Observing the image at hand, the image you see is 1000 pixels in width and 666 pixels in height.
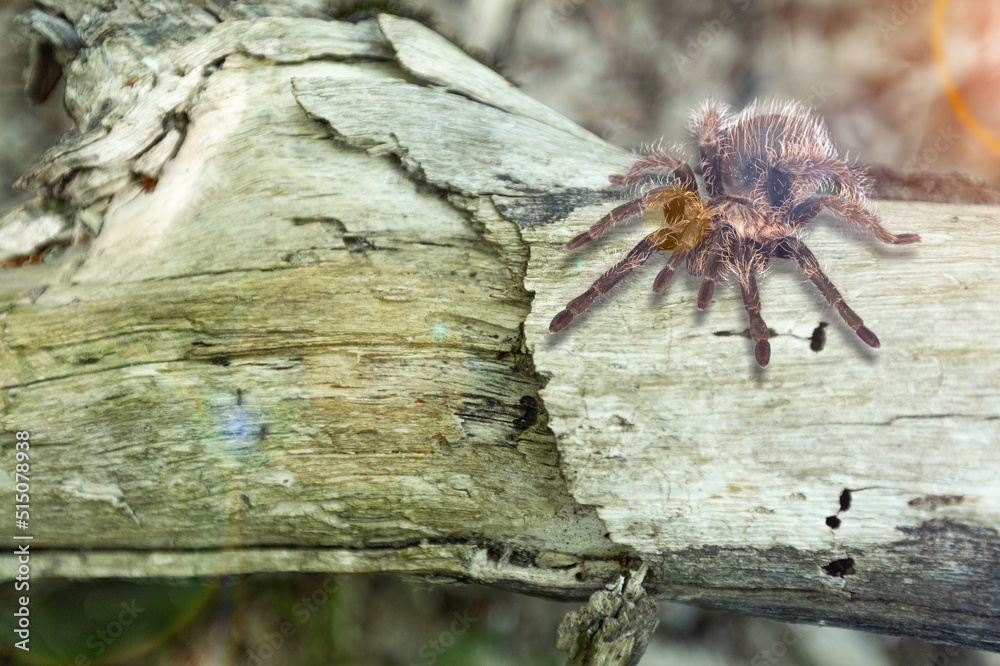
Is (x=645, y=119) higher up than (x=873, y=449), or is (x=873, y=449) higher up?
(x=645, y=119)

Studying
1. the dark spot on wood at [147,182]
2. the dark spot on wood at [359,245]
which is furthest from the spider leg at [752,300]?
the dark spot on wood at [147,182]

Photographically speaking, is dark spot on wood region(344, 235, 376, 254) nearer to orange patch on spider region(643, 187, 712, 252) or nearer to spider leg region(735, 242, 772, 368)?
orange patch on spider region(643, 187, 712, 252)

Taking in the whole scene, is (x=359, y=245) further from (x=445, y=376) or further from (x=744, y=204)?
(x=744, y=204)

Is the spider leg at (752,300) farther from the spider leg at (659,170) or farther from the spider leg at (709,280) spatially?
the spider leg at (659,170)

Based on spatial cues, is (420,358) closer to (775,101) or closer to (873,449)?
(873,449)

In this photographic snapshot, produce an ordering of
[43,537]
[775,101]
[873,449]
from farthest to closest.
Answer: [775,101]
[43,537]
[873,449]

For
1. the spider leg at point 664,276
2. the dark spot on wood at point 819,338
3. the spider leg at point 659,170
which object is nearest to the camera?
the dark spot on wood at point 819,338

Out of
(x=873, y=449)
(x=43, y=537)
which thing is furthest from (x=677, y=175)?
(x=43, y=537)
